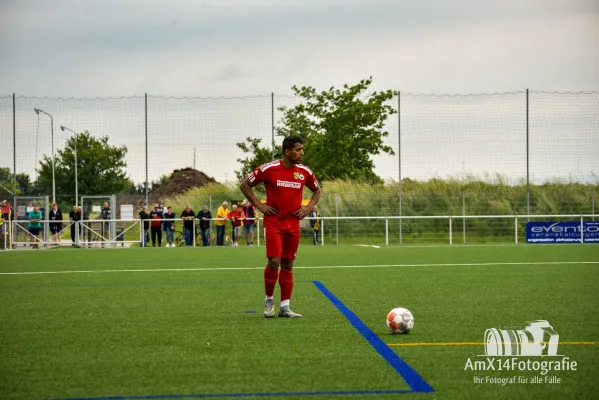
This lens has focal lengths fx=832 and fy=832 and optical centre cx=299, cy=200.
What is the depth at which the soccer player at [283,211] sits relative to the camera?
30.4ft

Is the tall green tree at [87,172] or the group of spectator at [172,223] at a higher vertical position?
the tall green tree at [87,172]

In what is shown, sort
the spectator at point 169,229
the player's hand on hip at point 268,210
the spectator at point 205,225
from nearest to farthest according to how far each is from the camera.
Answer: the player's hand on hip at point 268,210
the spectator at point 169,229
the spectator at point 205,225

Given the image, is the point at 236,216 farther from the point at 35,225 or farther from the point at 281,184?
the point at 281,184

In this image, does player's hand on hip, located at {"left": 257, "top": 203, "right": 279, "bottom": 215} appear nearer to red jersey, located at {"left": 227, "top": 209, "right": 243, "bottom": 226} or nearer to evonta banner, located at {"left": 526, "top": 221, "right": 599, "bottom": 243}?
red jersey, located at {"left": 227, "top": 209, "right": 243, "bottom": 226}

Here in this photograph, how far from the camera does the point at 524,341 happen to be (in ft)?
23.5

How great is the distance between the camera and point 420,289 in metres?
12.2

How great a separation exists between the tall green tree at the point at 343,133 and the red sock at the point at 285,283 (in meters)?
28.9

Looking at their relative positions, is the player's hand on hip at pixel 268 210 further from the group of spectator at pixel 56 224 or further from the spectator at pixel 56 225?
the spectator at pixel 56 225

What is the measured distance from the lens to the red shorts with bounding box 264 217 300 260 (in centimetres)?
927

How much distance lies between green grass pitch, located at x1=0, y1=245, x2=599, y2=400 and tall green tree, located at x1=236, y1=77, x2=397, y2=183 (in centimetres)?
2388

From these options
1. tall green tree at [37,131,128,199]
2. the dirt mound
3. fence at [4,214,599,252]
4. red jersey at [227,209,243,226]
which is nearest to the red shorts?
red jersey at [227,209,243,226]

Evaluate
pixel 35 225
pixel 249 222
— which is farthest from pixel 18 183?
pixel 249 222

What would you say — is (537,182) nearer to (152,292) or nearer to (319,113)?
(319,113)

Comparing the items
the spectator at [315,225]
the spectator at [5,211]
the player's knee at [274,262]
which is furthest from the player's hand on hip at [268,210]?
the spectator at [5,211]
